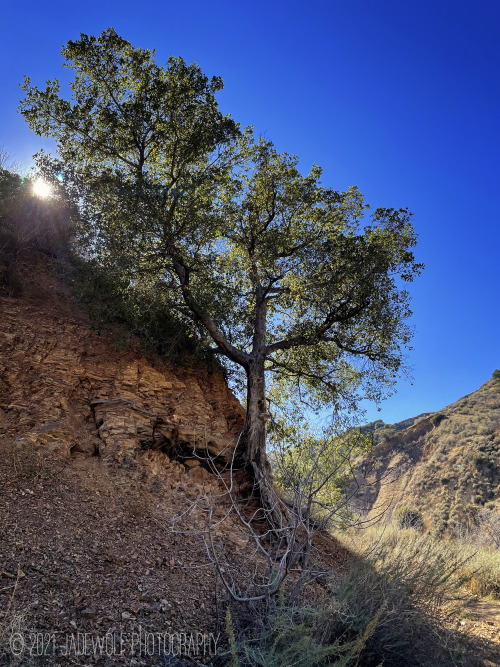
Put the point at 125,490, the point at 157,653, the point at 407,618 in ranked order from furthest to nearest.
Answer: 1. the point at 125,490
2. the point at 407,618
3. the point at 157,653

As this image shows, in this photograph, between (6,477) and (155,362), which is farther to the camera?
(155,362)

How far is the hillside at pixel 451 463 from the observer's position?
23203 mm

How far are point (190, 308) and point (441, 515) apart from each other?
22457 millimetres

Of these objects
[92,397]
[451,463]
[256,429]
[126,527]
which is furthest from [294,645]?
[451,463]

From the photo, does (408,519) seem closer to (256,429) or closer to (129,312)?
(256,429)

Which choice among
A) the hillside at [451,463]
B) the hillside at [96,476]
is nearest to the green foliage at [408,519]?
the hillside at [451,463]

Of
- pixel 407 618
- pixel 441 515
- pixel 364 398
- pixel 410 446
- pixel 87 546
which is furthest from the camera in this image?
pixel 410 446

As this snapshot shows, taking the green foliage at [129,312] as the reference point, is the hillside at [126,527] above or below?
below

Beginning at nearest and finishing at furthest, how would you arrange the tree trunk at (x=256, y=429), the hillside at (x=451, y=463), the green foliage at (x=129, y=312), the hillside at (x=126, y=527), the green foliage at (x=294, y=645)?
1. the green foliage at (x=294, y=645)
2. the hillside at (x=126, y=527)
3. the tree trunk at (x=256, y=429)
4. the green foliage at (x=129, y=312)
5. the hillside at (x=451, y=463)

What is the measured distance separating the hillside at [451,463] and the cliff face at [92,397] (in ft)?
36.2

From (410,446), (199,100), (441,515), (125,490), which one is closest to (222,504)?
(125,490)

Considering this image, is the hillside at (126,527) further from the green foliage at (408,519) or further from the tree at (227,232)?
the green foliage at (408,519)

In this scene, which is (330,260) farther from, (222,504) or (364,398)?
(222,504)

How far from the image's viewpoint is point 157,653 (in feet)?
11.9
